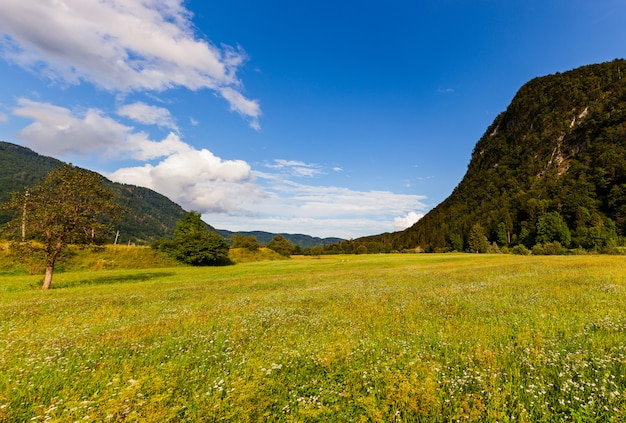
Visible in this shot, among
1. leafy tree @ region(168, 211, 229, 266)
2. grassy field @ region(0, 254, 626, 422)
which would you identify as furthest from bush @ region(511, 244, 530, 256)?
leafy tree @ region(168, 211, 229, 266)

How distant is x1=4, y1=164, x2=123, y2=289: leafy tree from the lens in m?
32.9

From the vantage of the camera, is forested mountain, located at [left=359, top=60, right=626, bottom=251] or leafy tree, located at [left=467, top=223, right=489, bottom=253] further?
leafy tree, located at [left=467, top=223, right=489, bottom=253]

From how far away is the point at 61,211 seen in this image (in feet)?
109

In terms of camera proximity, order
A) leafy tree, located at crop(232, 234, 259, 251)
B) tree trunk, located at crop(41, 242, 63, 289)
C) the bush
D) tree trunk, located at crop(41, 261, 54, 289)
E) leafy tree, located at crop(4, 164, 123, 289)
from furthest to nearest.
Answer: leafy tree, located at crop(232, 234, 259, 251), the bush, leafy tree, located at crop(4, 164, 123, 289), tree trunk, located at crop(41, 242, 63, 289), tree trunk, located at crop(41, 261, 54, 289)

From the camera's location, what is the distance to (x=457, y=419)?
534 centimetres

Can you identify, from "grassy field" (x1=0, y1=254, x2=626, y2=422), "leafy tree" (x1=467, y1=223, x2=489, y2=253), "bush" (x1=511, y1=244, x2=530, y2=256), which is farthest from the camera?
"leafy tree" (x1=467, y1=223, x2=489, y2=253)

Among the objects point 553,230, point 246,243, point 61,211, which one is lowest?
point 246,243

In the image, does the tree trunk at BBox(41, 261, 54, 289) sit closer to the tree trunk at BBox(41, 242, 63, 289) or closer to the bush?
the tree trunk at BBox(41, 242, 63, 289)

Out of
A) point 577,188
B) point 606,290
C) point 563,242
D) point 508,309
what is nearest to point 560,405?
point 508,309

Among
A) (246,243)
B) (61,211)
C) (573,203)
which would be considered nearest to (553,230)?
(573,203)

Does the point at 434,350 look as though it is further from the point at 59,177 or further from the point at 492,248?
the point at 492,248

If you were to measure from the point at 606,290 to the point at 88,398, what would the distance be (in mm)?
25975

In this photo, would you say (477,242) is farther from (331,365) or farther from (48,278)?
(48,278)

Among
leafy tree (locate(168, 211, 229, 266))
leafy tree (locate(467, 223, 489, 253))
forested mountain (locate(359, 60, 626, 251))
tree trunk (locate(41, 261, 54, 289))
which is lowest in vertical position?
tree trunk (locate(41, 261, 54, 289))
